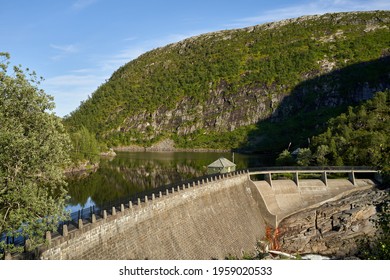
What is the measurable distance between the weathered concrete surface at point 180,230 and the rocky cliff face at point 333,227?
5703 millimetres

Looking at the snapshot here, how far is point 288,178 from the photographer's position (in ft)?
243

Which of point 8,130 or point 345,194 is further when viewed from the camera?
point 345,194

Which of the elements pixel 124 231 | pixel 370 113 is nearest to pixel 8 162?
pixel 124 231

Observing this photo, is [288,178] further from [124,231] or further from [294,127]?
[294,127]

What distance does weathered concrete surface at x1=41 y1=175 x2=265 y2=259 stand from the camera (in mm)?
27984

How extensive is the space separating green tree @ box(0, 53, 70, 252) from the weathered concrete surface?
92.1 inches

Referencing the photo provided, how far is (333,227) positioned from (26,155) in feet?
166

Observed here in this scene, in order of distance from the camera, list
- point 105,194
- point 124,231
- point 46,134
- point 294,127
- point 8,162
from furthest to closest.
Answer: point 294,127
point 105,194
point 124,231
point 46,134
point 8,162

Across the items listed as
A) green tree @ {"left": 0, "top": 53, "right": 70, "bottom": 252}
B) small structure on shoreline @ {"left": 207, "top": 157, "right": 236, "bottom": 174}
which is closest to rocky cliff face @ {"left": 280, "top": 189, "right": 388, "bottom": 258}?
small structure on shoreline @ {"left": 207, "top": 157, "right": 236, "bottom": 174}

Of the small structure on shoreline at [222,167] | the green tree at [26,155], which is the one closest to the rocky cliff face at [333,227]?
the small structure on shoreline at [222,167]

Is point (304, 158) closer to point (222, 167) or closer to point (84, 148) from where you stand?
point (222, 167)

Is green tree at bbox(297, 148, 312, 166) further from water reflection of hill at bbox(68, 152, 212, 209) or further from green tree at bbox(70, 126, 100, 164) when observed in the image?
green tree at bbox(70, 126, 100, 164)

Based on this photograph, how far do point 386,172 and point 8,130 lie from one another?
22.1 meters
